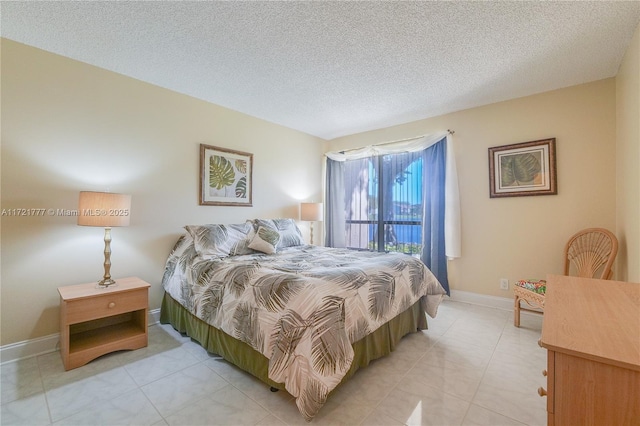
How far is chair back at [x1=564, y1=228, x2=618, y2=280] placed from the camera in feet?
7.99

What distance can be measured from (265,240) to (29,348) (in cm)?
204

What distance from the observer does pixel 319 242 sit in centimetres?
487

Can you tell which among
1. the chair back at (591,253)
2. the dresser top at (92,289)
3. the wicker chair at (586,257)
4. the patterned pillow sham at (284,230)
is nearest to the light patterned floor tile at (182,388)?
the dresser top at (92,289)

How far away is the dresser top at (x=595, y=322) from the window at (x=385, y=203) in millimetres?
2719

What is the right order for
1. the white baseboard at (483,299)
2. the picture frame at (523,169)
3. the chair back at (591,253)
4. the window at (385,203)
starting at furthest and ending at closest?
the window at (385,203), the white baseboard at (483,299), the picture frame at (523,169), the chair back at (591,253)

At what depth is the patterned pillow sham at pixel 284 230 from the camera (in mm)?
3316

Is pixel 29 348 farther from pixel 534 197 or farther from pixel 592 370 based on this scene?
pixel 534 197

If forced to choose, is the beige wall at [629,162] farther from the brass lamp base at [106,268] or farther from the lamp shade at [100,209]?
the brass lamp base at [106,268]

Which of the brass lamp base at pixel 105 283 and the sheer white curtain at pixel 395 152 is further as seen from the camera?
the sheer white curtain at pixel 395 152

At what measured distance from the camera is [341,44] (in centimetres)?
219

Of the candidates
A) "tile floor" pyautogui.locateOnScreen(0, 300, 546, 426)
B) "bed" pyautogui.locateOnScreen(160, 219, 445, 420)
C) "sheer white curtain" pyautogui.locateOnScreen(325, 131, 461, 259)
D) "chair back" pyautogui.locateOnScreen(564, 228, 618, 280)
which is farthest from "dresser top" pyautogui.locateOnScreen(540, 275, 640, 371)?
"sheer white curtain" pyautogui.locateOnScreen(325, 131, 461, 259)

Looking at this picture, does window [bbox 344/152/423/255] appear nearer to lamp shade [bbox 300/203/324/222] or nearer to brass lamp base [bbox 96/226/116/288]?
lamp shade [bbox 300/203/324/222]

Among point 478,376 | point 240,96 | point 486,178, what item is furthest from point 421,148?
point 478,376

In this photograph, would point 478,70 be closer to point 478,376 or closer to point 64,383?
point 478,376
